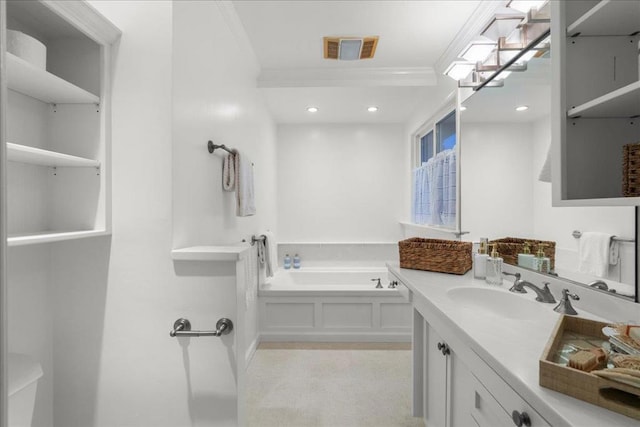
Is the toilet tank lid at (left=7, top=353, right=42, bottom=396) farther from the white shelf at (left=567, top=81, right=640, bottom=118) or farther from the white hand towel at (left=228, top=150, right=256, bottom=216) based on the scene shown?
the white shelf at (left=567, top=81, right=640, bottom=118)

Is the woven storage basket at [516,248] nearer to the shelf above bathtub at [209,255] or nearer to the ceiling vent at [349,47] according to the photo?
the shelf above bathtub at [209,255]

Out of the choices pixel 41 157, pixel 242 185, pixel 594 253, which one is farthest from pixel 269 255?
pixel 594 253

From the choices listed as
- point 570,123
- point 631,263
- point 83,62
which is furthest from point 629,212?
point 83,62

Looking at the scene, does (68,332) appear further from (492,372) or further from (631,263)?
(631,263)

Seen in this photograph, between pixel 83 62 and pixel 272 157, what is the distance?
2545 mm

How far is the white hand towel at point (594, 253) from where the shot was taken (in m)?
1.15

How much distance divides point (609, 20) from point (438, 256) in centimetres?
121

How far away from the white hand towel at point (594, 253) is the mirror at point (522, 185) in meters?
0.02

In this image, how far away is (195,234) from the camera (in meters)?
1.57

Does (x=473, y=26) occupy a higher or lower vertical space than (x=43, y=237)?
higher

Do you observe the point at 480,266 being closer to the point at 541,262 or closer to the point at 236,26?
the point at 541,262

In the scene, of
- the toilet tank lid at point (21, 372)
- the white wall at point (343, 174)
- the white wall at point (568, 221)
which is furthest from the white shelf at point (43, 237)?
the white wall at point (343, 174)

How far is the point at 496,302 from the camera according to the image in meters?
1.44

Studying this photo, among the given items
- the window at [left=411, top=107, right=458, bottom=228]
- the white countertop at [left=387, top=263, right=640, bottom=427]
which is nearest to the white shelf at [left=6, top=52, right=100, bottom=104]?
the white countertop at [left=387, top=263, right=640, bottom=427]
